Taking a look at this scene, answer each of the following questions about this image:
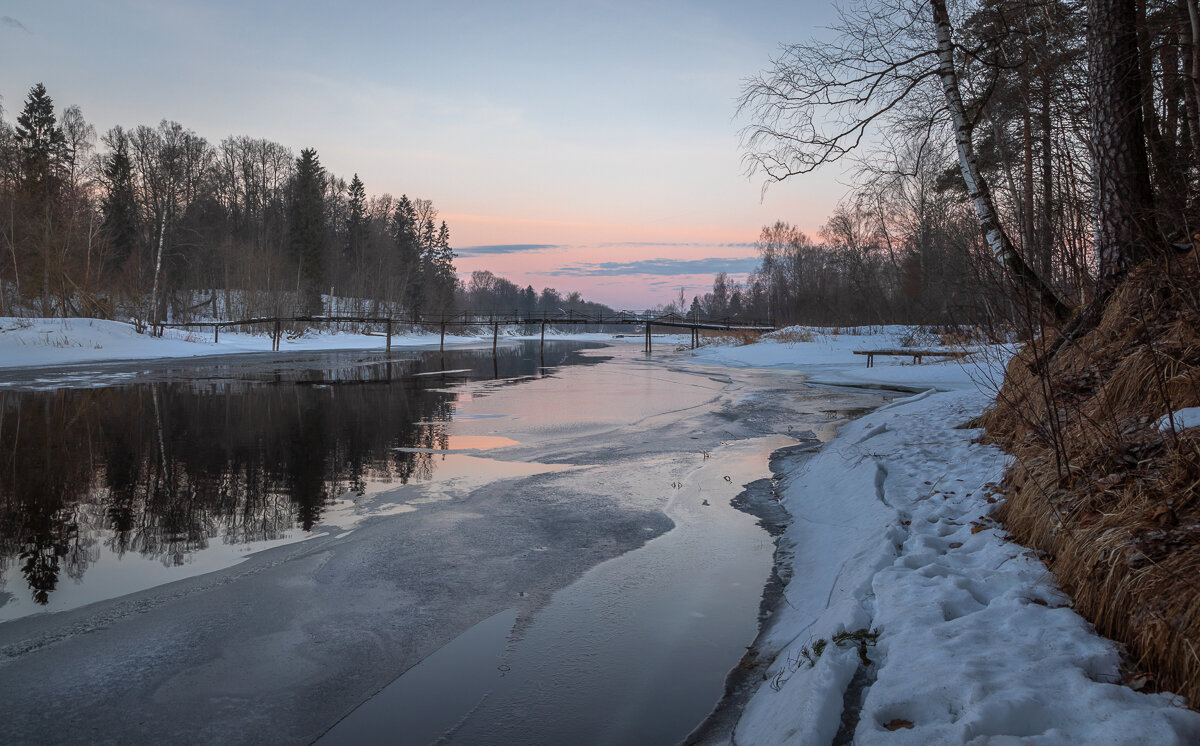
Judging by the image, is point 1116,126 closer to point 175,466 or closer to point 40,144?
point 175,466

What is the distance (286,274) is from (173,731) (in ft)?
198

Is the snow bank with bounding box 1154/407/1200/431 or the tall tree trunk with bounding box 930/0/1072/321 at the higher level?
the tall tree trunk with bounding box 930/0/1072/321

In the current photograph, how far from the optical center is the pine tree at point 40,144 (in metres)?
38.6

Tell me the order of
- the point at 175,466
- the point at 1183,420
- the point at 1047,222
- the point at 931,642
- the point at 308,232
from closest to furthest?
the point at 931,642
the point at 1183,420
the point at 1047,222
the point at 175,466
the point at 308,232

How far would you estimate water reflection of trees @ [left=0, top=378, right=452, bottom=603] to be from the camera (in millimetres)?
5801

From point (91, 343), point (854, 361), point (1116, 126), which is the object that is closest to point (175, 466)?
point (1116, 126)

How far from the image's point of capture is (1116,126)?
6938mm

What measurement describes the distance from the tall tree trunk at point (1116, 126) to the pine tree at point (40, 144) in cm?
4868

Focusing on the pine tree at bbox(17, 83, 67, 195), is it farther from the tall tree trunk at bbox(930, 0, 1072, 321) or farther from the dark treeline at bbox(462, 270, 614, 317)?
the dark treeline at bbox(462, 270, 614, 317)

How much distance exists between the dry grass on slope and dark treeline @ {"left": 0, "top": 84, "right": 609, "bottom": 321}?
126ft

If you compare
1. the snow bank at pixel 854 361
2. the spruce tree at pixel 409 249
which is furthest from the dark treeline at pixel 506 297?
the snow bank at pixel 854 361

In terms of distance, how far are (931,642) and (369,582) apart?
152 inches

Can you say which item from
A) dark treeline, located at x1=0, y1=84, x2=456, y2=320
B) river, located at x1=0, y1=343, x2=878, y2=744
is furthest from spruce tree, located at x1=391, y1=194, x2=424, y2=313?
river, located at x1=0, y1=343, x2=878, y2=744

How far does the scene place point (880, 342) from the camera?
1393 inches
